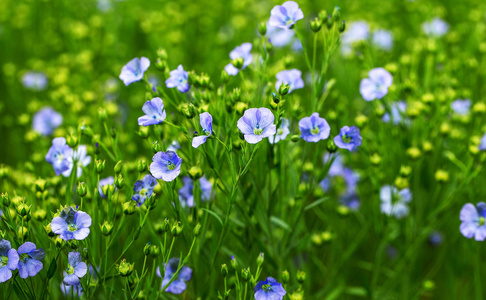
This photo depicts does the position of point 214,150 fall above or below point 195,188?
above

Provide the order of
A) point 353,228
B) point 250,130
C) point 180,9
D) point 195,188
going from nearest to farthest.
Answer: point 250,130
point 195,188
point 353,228
point 180,9

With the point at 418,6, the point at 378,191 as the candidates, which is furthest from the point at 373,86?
the point at 418,6

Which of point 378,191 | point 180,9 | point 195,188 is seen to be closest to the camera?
point 195,188

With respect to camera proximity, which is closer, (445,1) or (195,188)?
(195,188)

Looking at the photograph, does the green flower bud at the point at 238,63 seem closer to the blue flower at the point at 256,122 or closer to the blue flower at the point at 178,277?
the blue flower at the point at 256,122

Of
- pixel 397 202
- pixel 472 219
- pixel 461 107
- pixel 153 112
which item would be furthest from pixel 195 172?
pixel 461 107

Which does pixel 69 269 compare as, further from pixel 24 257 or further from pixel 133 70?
pixel 133 70

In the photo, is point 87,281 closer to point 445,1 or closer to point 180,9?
point 180,9

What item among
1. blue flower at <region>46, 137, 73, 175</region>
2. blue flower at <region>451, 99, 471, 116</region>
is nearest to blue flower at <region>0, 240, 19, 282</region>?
blue flower at <region>46, 137, 73, 175</region>

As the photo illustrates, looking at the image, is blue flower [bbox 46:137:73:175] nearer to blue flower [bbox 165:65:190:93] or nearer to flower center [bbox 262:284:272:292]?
blue flower [bbox 165:65:190:93]
